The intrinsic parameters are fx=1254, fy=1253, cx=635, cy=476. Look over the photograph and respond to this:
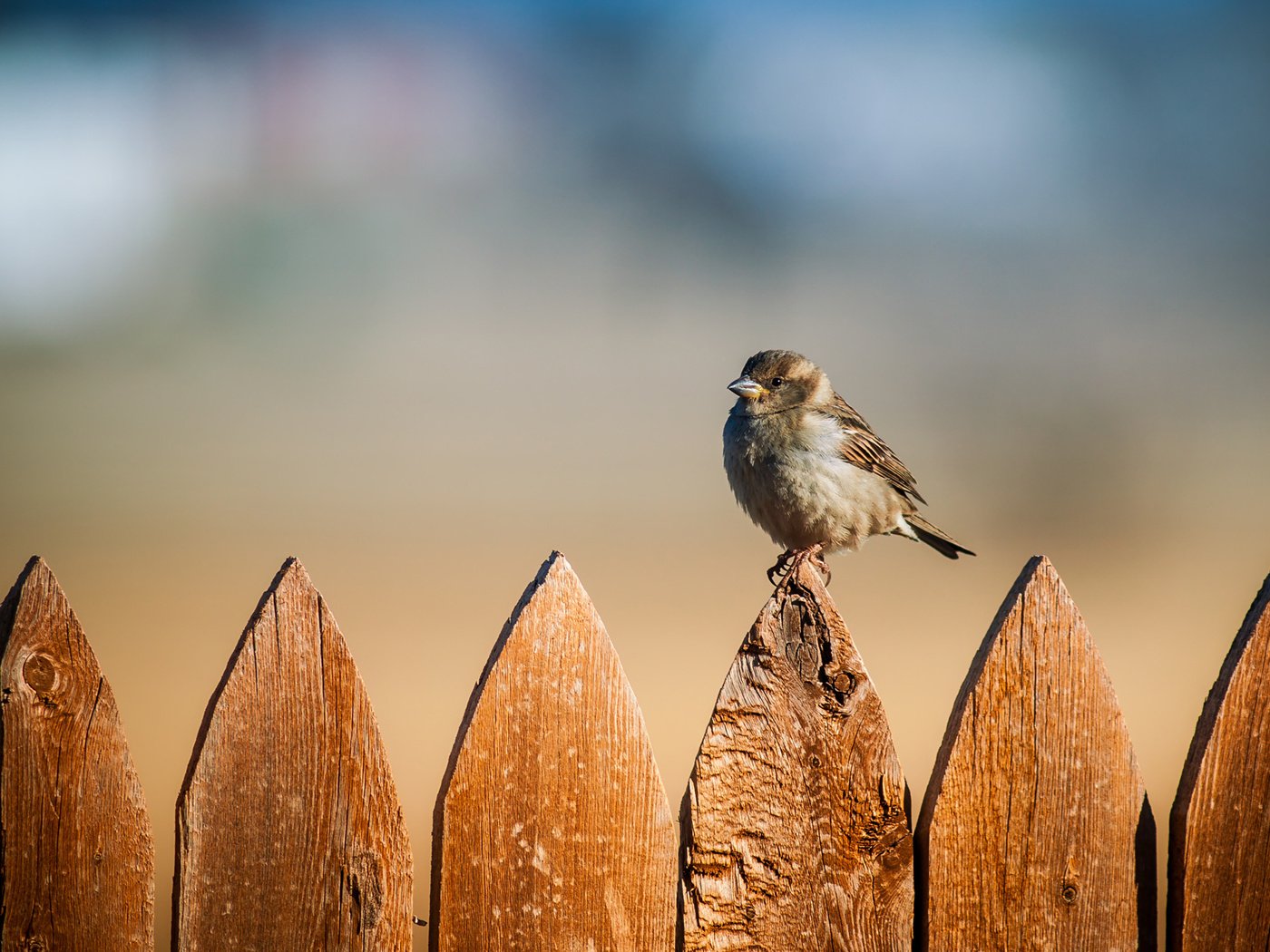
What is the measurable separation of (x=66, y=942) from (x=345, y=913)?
1.45 ft

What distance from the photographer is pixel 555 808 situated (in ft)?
6.55

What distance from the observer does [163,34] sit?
39.5 ft

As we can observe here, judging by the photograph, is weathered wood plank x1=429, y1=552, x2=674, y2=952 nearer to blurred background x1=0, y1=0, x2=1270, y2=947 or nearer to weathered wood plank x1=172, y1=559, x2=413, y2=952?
weathered wood plank x1=172, y1=559, x2=413, y2=952

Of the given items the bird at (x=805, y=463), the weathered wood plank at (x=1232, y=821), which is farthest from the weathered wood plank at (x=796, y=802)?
the bird at (x=805, y=463)

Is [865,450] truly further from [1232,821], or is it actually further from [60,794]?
[60,794]

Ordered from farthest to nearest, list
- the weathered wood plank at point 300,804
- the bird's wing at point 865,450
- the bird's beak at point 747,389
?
the bird's wing at point 865,450, the bird's beak at point 747,389, the weathered wood plank at point 300,804

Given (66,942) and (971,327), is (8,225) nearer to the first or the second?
(971,327)

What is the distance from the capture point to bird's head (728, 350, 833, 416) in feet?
14.9

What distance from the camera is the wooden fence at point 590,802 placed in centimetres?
197

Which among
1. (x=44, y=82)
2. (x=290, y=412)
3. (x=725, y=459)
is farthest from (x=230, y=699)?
(x=44, y=82)

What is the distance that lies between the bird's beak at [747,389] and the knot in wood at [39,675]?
9.21 ft

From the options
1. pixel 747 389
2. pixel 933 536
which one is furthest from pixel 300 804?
pixel 933 536

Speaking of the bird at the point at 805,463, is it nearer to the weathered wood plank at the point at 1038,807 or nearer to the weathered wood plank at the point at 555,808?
the weathered wood plank at the point at 1038,807

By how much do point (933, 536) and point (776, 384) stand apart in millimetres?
1014
